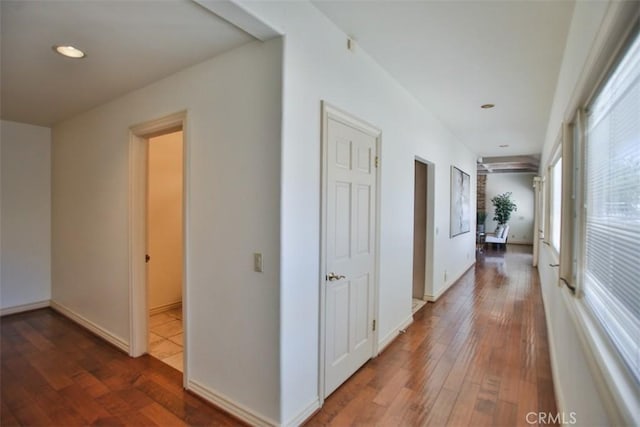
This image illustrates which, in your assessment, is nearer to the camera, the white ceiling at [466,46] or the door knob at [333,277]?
the white ceiling at [466,46]

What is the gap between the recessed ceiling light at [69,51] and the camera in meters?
2.08

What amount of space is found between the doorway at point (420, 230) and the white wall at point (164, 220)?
10.6 feet

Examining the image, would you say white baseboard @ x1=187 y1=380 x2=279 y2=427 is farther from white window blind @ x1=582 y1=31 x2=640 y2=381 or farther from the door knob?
white window blind @ x1=582 y1=31 x2=640 y2=381

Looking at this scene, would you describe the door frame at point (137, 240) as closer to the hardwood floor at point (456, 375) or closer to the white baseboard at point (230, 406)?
the white baseboard at point (230, 406)

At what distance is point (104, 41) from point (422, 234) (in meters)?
4.09

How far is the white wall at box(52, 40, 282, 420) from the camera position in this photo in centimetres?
182

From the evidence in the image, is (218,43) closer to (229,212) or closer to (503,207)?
(229,212)

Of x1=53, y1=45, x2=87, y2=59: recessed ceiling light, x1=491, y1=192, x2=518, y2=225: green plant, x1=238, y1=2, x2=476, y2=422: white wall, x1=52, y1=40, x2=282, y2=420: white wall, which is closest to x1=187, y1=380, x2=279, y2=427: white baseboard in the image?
x1=52, y1=40, x2=282, y2=420: white wall

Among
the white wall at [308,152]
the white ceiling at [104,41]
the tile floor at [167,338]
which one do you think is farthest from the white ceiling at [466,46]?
the tile floor at [167,338]

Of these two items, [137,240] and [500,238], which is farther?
[500,238]

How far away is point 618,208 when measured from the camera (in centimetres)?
123

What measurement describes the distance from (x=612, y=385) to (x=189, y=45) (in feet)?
8.57

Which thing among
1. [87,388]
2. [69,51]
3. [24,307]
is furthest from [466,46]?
[24,307]

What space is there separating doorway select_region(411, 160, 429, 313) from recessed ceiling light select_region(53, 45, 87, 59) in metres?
3.83
